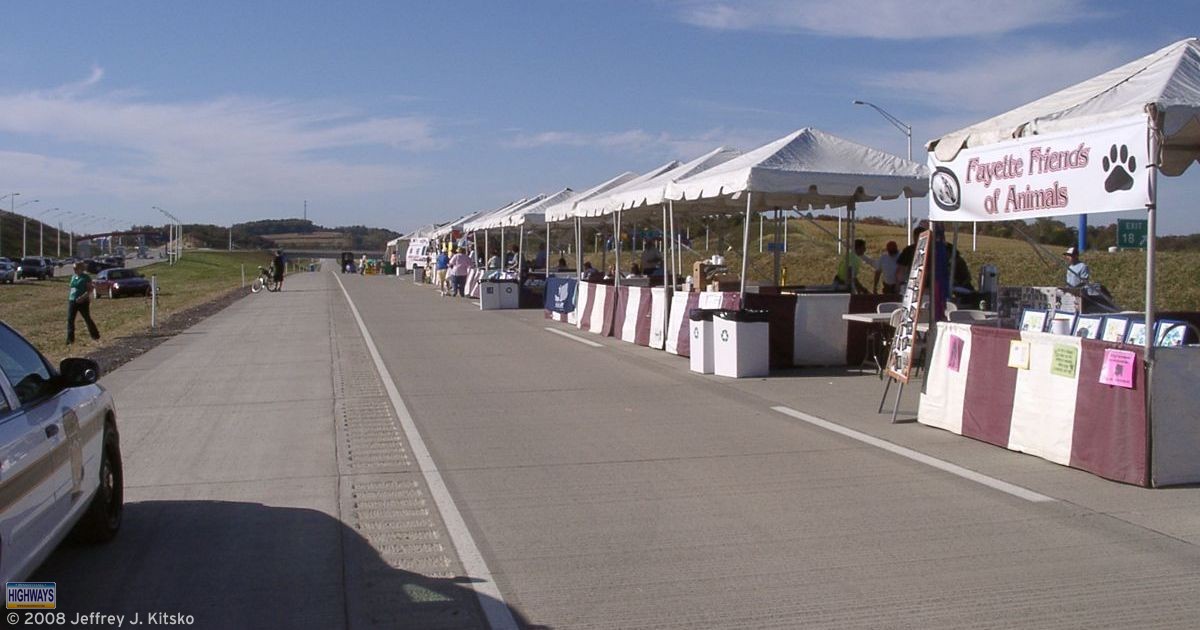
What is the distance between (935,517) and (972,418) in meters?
2.93

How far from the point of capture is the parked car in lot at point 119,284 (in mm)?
48625

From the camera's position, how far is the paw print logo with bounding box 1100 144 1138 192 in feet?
26.9

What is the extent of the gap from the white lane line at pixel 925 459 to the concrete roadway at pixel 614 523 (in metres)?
0.10

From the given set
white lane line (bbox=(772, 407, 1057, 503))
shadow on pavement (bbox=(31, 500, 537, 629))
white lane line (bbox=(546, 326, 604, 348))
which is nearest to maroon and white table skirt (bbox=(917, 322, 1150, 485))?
white lane line (bbox=(772, 407, 1057, 503))

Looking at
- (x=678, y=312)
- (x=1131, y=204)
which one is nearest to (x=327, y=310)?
(x=678, y=312)

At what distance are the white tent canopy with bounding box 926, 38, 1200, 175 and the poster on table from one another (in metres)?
0.96

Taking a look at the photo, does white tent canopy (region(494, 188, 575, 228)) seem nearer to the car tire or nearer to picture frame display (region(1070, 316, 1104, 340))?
picture frame display (region(1070, 316, 1104, 340))

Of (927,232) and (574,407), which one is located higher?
(927,232)

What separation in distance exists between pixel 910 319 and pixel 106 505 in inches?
289

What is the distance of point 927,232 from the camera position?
34.7 feet

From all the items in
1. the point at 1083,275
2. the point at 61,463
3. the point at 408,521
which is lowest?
the point at 408,521

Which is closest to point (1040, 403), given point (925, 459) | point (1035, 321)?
point (925, 459)

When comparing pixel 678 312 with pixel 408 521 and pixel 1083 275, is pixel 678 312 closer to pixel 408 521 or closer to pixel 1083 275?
pixel 1083 275

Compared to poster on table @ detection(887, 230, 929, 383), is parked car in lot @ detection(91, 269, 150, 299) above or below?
below
